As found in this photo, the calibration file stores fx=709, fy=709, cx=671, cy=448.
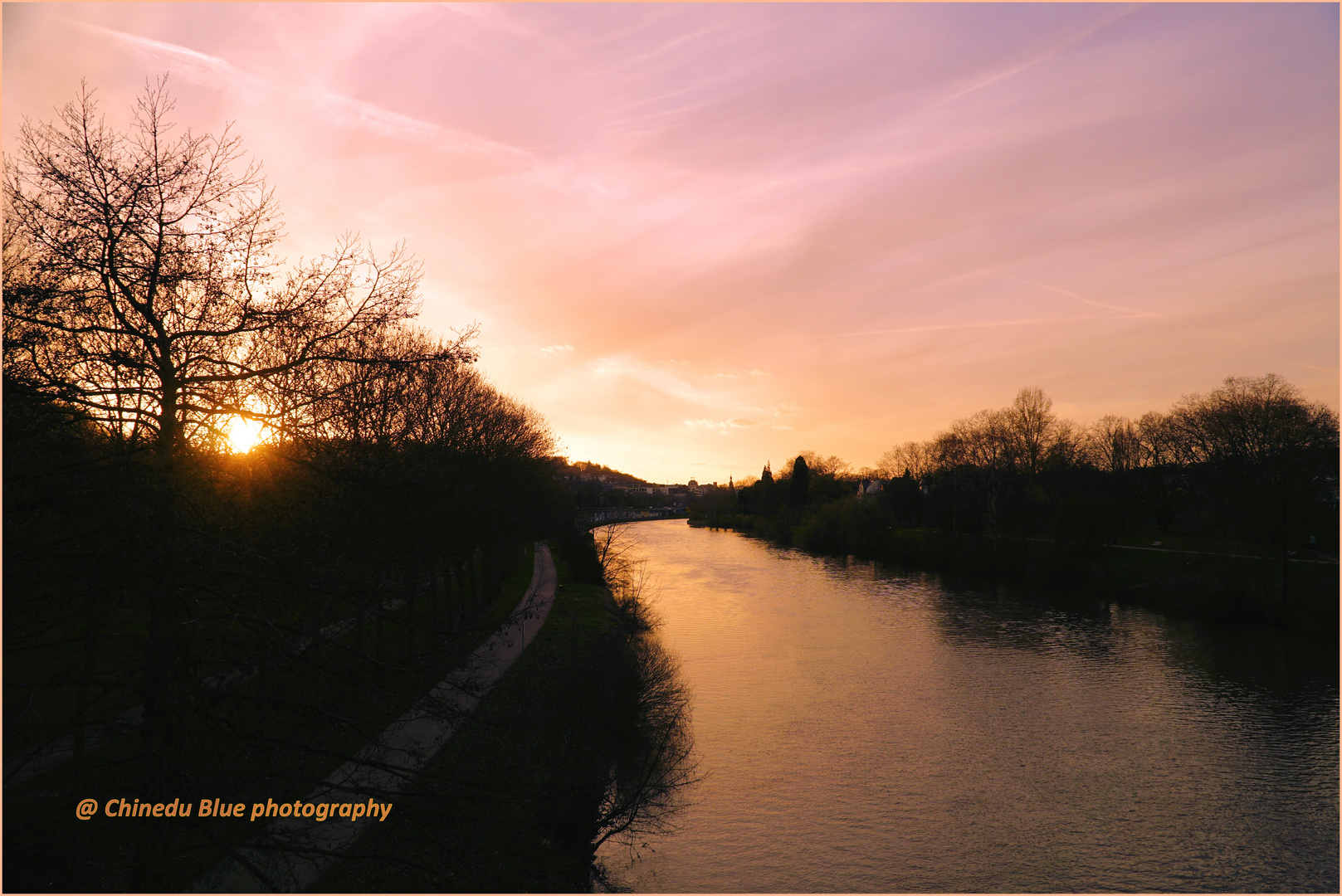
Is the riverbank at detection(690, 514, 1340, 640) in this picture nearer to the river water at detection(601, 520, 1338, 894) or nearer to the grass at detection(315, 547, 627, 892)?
the river water at detection(601, 520, 1338, 894)

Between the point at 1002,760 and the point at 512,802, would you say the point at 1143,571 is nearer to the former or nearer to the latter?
the point at 1002,760

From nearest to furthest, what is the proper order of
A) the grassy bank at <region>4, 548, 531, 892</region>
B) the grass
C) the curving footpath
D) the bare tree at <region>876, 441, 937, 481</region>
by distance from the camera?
the grassy bank at <region>4, 548, 531, 892</region>
the curving footpath
the grass
the bare tree at <region>876, 441, 937, 481</region>

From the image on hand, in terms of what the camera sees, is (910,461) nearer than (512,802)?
No

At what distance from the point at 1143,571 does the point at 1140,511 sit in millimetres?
21344

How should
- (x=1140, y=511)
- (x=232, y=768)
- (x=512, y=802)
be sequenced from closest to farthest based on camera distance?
1. (x=232, y=768)
2. (x=512, y=802)
3. (x=1140, y=511)

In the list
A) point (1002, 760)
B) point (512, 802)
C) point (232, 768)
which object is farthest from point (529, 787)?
point (1002, 760)

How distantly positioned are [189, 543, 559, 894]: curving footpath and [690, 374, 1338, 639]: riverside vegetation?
3613cm

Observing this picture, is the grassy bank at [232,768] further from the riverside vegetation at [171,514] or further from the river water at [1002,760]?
the river water at [1002,760]

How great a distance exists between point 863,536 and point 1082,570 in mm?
21652

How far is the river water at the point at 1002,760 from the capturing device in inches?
579

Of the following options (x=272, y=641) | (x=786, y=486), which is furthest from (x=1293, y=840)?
(x=786, y=486)

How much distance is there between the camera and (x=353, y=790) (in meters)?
4.48

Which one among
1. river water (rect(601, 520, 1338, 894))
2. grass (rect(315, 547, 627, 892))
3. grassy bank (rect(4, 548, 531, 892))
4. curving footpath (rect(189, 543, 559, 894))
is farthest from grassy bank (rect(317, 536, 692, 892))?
river water (rect(601, 520, 1338, 894))

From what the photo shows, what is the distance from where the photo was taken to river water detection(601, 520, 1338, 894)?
1470 cm
